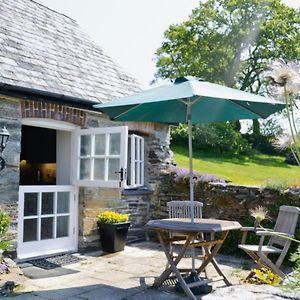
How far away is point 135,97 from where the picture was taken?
501 centimetres

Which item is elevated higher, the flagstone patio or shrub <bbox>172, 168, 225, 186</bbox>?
shrub <bbox>172, 168, 225, 186</bbox>

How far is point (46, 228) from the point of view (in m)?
6.68

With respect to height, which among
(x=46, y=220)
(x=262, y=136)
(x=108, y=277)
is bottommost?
(x=108, y=277)

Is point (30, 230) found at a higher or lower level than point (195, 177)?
lower

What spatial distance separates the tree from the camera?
25094 mm

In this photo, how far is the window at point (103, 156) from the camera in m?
6.48

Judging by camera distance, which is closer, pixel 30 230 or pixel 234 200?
pixel 30 230

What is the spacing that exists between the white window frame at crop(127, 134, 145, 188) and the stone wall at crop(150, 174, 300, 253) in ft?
2.48

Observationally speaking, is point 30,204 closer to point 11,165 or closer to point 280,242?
point 11,165

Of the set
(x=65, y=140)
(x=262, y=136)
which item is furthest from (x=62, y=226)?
(x=262, y=136)

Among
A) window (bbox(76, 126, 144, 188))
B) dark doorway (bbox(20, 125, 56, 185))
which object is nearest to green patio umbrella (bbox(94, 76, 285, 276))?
window (bbox(76, 126, 144, 188))

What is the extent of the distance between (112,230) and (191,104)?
3.19m

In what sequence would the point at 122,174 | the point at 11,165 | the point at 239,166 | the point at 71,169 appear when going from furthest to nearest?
the point at 239,166 < the point at 71,169 < the point at 122,174 < the point at 11,165

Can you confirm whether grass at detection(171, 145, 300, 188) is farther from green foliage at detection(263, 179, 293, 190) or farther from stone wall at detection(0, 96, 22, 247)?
stone wall at detection(0, 96, 22, 247)
